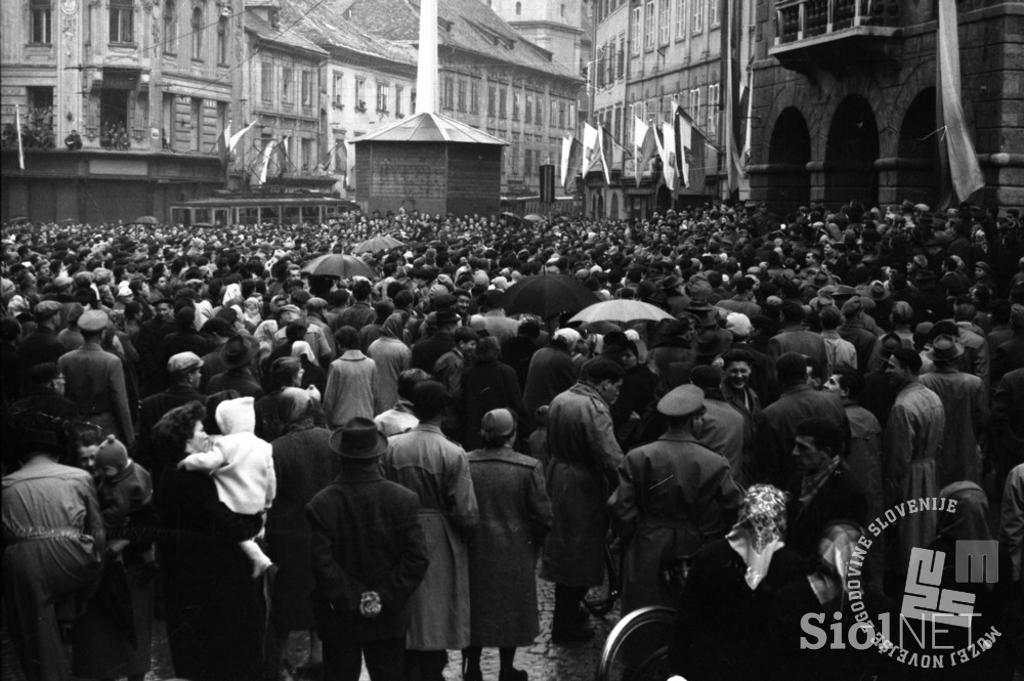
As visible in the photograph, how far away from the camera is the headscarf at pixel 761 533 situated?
576cm

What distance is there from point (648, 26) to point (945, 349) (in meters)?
45.2

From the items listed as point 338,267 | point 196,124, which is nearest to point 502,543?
point 338,267

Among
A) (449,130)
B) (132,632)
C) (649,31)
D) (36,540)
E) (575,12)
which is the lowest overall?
(132,632)

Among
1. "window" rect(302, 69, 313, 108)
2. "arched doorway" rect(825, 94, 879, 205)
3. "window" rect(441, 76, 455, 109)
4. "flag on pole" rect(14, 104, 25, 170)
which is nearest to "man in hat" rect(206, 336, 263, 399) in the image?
"arched doorway" rect(825, 94, 879, 205)

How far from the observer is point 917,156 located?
2786 centimetres

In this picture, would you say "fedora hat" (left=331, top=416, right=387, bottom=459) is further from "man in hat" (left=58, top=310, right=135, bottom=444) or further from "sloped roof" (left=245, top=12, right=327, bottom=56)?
"sloped roof" (left=245, top=12, right=327, bottom=56)

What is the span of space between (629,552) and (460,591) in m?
0.93

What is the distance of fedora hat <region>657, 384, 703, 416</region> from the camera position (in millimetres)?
7820

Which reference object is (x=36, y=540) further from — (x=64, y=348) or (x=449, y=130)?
(x=449, y=130)

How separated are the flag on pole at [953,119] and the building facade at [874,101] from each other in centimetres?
31

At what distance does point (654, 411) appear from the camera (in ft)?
30.3

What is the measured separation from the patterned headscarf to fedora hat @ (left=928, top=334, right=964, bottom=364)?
474 centimetres

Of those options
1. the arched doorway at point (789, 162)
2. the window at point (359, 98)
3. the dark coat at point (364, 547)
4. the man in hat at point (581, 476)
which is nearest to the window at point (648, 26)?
the arched doorway at point (789, 162)

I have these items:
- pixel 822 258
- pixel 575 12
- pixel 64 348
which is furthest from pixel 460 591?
pixel 575 12
